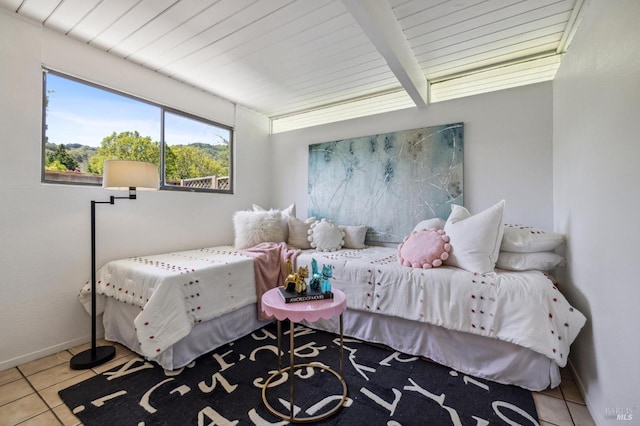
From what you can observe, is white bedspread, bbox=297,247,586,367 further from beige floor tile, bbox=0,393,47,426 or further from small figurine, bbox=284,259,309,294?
beige floor tile, bbox=0,393,47,426

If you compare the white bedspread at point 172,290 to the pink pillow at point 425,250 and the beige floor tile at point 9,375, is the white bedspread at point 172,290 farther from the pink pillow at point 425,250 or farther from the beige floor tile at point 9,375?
the pink pillow at point 425,250

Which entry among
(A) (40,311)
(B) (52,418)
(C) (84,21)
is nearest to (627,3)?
(C) (84,21)

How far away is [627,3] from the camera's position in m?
1.19

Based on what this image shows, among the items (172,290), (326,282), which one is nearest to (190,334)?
(172,290)

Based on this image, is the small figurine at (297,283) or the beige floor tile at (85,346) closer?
the small figurine at (297,283)

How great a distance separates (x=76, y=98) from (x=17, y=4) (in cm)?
64

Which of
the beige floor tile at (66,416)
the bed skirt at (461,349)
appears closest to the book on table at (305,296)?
the bed skirt at (461,349)

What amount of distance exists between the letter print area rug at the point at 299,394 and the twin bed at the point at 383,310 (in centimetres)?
14

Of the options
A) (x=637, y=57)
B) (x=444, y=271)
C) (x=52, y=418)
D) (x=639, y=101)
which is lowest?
(x=52, y=418)

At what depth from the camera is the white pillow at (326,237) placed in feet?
9.92

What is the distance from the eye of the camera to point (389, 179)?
3125 mm

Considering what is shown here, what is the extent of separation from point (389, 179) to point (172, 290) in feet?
7.59

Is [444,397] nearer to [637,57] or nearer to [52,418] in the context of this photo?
[637,57]

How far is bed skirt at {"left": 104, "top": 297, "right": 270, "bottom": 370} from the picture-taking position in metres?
1.96
